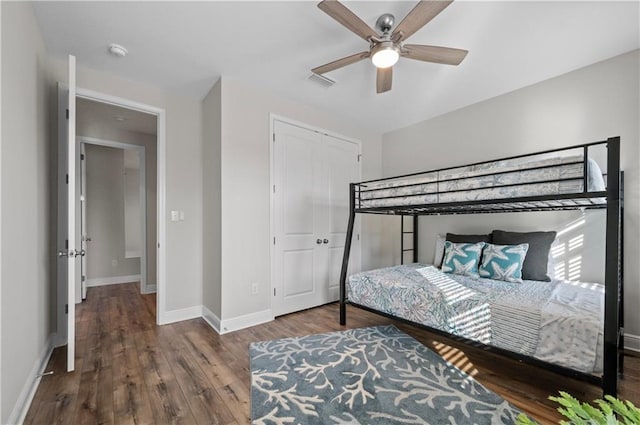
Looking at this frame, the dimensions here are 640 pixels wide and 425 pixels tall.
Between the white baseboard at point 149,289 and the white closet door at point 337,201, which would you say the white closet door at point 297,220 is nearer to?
the white closet door at point 337,201

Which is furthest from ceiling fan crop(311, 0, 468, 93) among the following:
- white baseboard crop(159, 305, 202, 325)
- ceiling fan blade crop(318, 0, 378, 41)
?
white baseboard crop(159, 305, 202, 325)

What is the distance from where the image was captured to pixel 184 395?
1.81 metres

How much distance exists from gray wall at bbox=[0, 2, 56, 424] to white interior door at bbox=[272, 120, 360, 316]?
195cm

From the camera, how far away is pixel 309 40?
2320mm

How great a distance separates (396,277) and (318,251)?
4.07 feet

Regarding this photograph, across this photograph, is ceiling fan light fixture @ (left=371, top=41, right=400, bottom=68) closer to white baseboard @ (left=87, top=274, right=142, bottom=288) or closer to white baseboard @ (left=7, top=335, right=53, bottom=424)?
white baseboard @ (left=7, top=335, right=53, bottom=424)

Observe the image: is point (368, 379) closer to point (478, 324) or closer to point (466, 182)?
point (478, 324)

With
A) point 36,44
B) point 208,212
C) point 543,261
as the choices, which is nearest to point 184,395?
point 208,212

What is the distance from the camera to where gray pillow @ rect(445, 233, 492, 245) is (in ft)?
10.3

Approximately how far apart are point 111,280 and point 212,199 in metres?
3.51

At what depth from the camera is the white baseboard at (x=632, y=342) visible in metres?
2.38

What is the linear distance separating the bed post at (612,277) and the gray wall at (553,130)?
1349 mm

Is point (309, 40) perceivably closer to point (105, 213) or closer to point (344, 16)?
point (344, 16)

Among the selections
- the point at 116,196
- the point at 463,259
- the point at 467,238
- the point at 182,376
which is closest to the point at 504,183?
the point at 463,259
